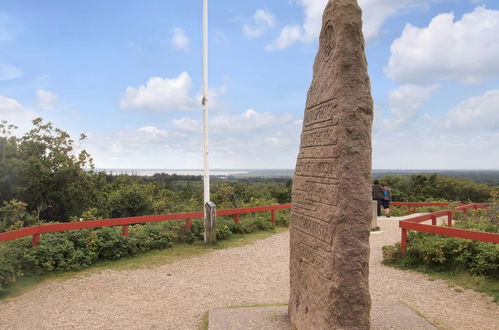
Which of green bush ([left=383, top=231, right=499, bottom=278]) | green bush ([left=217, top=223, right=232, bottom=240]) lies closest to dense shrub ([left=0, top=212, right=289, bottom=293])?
green bush ([left=217, top=223, right=232, bottom=240])

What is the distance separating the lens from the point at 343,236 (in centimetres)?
405

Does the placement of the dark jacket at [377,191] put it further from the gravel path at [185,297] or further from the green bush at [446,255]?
the gravel path at [185,297]

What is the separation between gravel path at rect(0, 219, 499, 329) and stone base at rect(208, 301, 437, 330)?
0.30 meters

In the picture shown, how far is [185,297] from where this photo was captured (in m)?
6.77

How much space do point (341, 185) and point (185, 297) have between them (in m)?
3.95

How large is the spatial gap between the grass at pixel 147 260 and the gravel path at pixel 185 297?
22 centimetres

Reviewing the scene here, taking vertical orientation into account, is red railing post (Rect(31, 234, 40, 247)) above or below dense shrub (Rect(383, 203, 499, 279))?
above

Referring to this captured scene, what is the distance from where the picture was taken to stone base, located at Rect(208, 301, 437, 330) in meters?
5.23

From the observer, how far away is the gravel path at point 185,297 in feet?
18.6

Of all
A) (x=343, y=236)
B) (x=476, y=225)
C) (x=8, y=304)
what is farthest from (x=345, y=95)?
(x=476, y=225)

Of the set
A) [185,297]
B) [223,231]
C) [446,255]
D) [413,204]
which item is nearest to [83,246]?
[185,297]

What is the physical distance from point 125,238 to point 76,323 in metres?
3.49

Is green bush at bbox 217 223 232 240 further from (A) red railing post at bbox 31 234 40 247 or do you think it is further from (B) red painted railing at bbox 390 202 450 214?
(B) red painted railing at bbox 390 202 450 214

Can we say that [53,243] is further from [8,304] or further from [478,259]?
[478,259]
